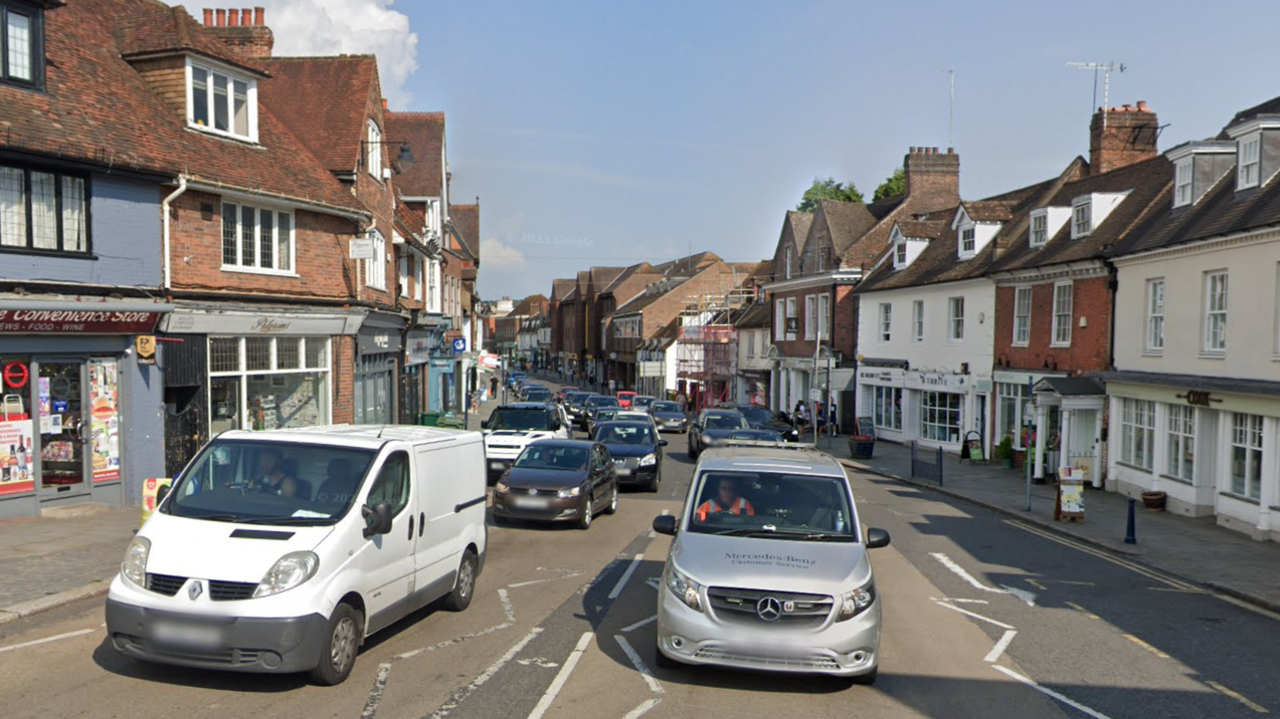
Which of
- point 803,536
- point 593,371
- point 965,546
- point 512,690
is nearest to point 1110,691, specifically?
point 803,536

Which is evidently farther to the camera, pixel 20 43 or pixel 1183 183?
pixel 1183 183

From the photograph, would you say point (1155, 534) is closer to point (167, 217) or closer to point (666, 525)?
point (666, 525)

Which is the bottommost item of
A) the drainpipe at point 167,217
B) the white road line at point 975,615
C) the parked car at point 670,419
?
the parked car at point 670,419

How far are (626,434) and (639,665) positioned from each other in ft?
49.9

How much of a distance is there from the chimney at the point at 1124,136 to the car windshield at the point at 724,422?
14051mm

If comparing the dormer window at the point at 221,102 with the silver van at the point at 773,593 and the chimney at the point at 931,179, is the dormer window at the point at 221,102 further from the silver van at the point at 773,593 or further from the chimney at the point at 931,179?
the chimney at the point at 931,179

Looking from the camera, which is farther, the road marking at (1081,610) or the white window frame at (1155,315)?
the white window frame at (1155,315)

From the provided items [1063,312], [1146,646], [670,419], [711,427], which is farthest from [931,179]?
[1146,646]

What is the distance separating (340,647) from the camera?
293 inches

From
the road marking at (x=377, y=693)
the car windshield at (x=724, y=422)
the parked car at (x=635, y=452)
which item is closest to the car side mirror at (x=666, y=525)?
the road marking at (x=377, y=693)

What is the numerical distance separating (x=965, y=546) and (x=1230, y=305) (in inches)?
301

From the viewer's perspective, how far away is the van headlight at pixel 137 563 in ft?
23.4

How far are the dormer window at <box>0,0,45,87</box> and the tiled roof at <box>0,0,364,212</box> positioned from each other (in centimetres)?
31

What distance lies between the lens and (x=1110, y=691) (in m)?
8.06
